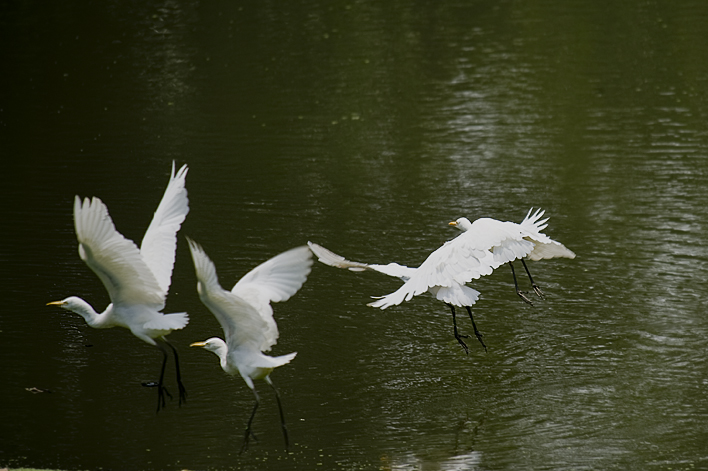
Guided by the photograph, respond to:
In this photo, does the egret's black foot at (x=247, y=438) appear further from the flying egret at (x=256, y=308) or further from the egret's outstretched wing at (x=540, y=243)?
the egret's outstretched wing at (x=540, y=243)

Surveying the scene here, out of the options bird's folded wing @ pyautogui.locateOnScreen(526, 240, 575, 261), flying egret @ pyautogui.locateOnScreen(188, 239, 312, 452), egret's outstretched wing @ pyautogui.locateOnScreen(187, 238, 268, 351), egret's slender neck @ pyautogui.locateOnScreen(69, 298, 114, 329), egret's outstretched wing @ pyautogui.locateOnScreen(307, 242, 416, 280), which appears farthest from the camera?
bird's folded wing @ pyautogui.locateOnScreen(526, 240, 575, 261)

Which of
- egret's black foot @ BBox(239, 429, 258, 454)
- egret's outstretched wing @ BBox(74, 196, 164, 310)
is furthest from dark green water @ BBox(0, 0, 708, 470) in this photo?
egret's outstretched wing @ BBox(74, 196, 164, 310)

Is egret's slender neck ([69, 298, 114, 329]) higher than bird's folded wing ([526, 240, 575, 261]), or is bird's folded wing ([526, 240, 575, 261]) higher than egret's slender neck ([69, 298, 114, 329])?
egret's slender neck ([69, 298, 114, 329])

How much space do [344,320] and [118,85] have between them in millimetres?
11995

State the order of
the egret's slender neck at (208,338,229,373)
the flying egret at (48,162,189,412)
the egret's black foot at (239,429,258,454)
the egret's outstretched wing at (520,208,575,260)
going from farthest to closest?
the egret's outstretched wing at (520,208,575,260), the egret's slender neck at (208,338,229,373), the egret's black foot at (239,429,258,454), the flying egret at (48,162,189,412)

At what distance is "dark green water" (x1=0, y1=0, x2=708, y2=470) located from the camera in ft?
24.7

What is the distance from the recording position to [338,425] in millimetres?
7547

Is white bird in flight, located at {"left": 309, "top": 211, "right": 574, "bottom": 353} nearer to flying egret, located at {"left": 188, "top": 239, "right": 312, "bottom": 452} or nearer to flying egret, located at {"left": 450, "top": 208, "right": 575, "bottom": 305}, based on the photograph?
flying egret, located at {"left": 450, "top": 208, "right": 575, "bottom": 305}

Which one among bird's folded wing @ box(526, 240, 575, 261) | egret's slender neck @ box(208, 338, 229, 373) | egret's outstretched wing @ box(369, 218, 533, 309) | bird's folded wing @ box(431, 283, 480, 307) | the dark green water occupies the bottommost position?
the dark green water

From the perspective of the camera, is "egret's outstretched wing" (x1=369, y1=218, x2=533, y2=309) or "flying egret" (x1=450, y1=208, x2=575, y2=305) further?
"flying egret" (x1=450, y1=208, x2=575, y2=305)

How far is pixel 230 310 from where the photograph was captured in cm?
637

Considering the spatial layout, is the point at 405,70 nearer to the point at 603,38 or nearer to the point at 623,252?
the point at 603,38

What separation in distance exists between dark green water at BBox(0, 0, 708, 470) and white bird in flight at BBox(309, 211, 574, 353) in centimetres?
81

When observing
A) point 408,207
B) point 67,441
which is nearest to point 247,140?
point 408,207
